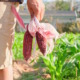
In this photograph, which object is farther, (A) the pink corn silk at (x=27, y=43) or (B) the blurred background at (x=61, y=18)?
(B) the blurred background at (x=61, y=18)

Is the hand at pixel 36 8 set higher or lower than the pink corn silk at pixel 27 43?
higher

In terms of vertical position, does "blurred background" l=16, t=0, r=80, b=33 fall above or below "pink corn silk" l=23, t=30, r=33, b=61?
above

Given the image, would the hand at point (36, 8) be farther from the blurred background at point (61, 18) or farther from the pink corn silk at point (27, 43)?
the blurred background at point (61, 18)

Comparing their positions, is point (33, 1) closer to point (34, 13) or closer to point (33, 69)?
point (34, 13)

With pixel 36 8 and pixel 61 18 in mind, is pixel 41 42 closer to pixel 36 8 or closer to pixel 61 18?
pixel 36 8

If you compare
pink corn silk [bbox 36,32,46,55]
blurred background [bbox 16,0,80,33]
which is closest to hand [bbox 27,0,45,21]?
pink corn silk [bbox 36,32,46,55]

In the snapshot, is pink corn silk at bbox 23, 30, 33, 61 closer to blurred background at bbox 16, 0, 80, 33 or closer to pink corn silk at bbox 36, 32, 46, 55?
pink corn silk at bbox 36, 32, 46, 55

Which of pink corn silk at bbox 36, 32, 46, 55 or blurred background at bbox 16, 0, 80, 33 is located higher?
blurred background at bbox 16, 0, 80, 33

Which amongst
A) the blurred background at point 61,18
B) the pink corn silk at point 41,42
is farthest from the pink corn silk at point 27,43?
the blurred background at point 61,18

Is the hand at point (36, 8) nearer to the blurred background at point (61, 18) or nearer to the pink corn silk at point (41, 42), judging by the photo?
the pink corn silk at point (41, 42)

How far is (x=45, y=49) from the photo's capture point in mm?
1570

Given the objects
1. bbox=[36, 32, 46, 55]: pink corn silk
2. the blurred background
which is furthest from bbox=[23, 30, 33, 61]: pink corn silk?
the blurred background

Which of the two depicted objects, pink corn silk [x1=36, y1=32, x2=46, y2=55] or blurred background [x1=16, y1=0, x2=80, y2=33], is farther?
blurred background [x1=16, y1=0, x2=80, y2=33]

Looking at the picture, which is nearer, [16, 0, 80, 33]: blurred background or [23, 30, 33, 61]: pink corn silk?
[23, 30, 33, 61]: pink corn silk
